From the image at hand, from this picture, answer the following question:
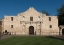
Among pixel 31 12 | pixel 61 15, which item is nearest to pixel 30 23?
pixel 31 12

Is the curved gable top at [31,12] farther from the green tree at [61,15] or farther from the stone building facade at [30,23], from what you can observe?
the green tree at [61,15]

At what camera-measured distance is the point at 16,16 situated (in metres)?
40.2

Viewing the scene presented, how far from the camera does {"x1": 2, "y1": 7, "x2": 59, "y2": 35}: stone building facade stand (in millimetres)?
39875

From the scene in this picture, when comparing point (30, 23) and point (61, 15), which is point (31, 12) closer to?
point (30, 23)

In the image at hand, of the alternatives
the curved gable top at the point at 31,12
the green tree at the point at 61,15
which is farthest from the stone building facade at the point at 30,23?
the green tree at the point at 61,15

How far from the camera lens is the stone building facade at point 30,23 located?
39.9 meters

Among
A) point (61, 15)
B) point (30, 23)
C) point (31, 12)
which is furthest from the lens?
point (61, 15)

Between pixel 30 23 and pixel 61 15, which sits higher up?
pixel 61 15

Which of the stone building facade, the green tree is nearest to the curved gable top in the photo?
the stone building facade

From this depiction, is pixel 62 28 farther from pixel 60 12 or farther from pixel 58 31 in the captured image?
pixel 60 12

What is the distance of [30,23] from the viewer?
40.2m

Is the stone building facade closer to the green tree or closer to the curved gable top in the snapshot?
the curved gable top

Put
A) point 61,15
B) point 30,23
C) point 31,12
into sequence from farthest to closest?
point 61,15, point 31,12, point 30,23

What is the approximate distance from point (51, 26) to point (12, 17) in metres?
11.4
